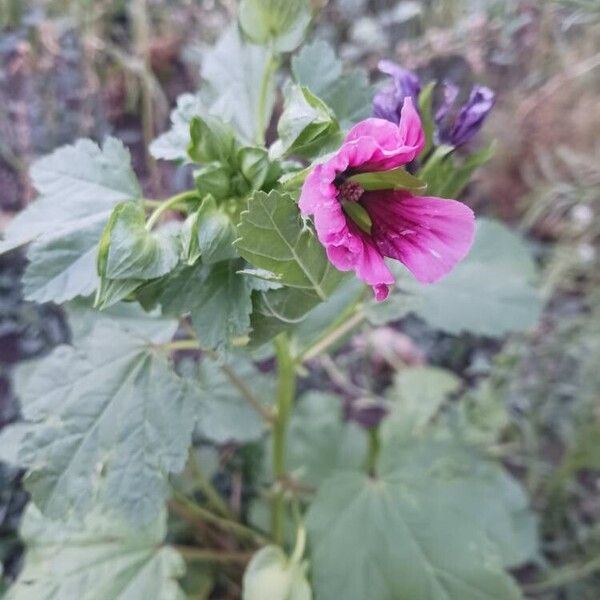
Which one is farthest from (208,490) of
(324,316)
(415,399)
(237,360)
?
(415,399)

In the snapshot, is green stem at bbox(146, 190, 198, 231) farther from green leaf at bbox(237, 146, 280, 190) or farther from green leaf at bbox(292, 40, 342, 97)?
green leaf at bbox(292, 40, 342, 97)

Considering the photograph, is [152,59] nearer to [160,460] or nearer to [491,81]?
[491,81]

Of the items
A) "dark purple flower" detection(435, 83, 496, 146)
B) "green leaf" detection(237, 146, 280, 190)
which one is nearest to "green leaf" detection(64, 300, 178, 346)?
"green leaf" detection(237, 146, 280, 190)

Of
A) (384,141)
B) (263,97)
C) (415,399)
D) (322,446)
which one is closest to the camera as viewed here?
(384,141)

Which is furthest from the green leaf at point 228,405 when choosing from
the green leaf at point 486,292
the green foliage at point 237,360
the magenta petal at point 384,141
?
the magenta petal at point 384,141

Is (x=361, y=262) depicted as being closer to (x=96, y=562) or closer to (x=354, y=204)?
(x=354, y=204)

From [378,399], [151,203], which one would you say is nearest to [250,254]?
[151,203]

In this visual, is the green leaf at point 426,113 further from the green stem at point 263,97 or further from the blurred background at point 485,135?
the blurred background at point 485,135
